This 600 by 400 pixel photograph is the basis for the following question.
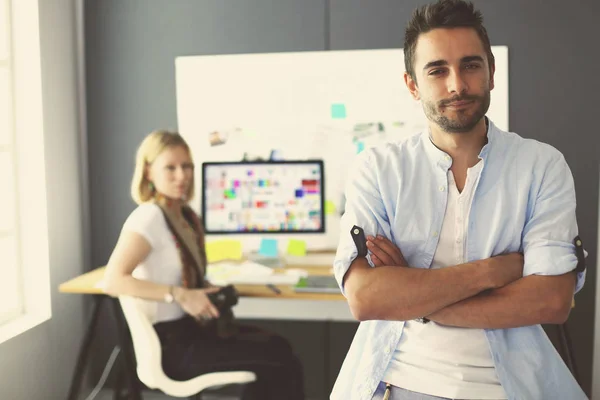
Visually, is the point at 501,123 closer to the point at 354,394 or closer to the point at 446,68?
the point at 446,68

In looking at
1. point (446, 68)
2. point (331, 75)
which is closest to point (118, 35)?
point (331, 75)

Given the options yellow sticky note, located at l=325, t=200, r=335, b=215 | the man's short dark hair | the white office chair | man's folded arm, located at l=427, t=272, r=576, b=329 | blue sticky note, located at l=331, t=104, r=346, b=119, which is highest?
the man's short dark hair

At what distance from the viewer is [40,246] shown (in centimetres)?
306

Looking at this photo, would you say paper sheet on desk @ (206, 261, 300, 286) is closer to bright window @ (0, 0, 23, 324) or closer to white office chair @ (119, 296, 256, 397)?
white office chair @ (119, 296, 256, 397)

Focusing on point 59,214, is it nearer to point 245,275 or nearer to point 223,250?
point 223,250

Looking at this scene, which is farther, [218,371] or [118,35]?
[118,35]

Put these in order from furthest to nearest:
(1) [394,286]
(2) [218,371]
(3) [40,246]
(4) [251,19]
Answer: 1. (4) [251,19]
2. (3) [40,246]
3. (2) [218,371]
4. (1) [394,286]

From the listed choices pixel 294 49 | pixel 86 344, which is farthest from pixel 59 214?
pixel 294 49

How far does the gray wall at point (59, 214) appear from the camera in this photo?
299cm

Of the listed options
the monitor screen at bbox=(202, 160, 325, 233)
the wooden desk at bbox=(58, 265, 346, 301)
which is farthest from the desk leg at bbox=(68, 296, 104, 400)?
the monitor screen at bbox=(202, 160, 325, 233)

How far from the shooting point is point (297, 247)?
327cm

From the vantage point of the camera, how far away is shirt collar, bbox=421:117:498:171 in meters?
1.50

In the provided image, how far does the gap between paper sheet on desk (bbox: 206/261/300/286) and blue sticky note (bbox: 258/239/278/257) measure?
0.15m

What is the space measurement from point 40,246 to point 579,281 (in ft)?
8.37
